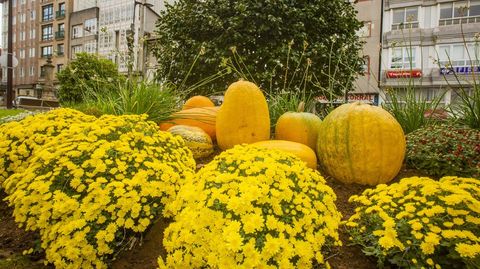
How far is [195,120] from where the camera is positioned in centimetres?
412

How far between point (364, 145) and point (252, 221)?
174 centimetres

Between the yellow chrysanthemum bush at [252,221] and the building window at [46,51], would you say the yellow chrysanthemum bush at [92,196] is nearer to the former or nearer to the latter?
the yellow chrysanthemum bush at [252,221]

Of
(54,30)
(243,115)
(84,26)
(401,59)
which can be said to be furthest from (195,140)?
(54,30)

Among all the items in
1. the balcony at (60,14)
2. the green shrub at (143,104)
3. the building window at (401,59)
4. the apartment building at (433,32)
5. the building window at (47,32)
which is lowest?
the green shrub at (143,104)

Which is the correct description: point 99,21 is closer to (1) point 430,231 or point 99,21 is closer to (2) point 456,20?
(2) point 456,20

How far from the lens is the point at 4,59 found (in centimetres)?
1652

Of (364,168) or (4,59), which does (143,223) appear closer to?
(364,168)

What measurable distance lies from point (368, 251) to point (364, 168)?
47.1 inches

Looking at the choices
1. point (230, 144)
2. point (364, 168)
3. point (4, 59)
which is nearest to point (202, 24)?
point (230, 144)

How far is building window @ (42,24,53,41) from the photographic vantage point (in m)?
47.8

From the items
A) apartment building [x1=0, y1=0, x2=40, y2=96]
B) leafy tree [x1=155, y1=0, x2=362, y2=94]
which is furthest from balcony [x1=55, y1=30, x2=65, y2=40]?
leafy tree [x1=155, y1=0, x2=362, y2=94]

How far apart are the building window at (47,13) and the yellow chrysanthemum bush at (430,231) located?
55.8 m

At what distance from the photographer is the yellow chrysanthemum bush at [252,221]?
1.41 metres

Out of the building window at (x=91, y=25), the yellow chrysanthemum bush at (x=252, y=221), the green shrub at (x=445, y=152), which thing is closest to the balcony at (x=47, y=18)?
the building window at (x=91, y=25)
